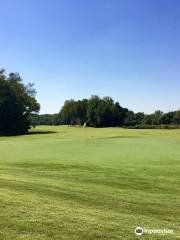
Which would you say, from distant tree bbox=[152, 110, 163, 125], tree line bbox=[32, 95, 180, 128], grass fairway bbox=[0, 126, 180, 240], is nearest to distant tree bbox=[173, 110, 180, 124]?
tree line bbox=[32, 95, 180, 128]

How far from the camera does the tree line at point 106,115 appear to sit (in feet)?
443

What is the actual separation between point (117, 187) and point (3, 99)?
8013 centimetres

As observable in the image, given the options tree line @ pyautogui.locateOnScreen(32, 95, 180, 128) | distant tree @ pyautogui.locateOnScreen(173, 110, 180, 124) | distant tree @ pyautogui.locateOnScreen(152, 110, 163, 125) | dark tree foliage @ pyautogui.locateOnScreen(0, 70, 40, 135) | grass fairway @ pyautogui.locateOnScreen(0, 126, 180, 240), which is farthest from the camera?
distant tree @ pyautogui.locateOnScreen(173, 110, 180, 124)

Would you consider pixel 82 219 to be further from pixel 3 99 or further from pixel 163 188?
pixel 3 99

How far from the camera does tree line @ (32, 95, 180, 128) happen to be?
135125 millimetres

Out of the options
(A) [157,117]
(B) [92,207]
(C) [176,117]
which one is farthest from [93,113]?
(B) [92,207]

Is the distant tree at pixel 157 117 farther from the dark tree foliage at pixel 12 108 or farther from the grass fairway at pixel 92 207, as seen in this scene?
the grass fairway at pixel 92 207

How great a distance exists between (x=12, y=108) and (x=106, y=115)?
45.1 m

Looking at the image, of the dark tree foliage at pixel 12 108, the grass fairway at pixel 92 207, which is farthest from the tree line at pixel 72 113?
the grass fairway at pixel 92 207

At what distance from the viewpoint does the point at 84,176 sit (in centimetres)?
1797

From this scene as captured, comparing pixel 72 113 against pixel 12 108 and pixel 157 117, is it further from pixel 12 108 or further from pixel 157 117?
pixel 12 108

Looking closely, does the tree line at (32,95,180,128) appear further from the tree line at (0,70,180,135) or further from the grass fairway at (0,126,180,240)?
the grass fairway at (0,126,180,240)

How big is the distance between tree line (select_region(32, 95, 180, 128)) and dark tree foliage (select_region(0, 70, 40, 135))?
94.4 ft

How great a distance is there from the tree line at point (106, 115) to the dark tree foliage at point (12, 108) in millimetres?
28784
